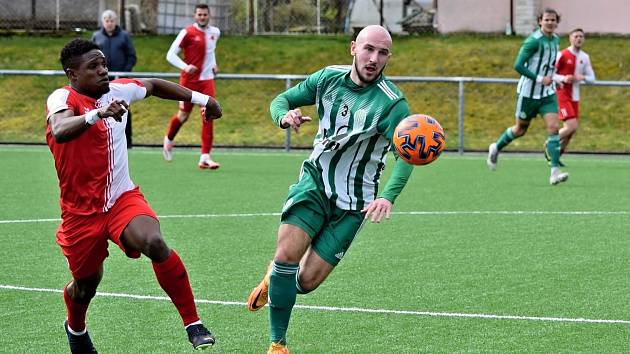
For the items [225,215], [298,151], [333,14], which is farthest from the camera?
[333,14]

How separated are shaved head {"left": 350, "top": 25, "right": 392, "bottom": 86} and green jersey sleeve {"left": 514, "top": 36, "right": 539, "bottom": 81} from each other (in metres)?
8.53

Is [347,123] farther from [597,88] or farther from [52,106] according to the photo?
[597,88]

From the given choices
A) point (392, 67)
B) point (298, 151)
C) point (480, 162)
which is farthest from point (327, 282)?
point (392, 67)

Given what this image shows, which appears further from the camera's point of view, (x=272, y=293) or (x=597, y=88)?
(x=597, y=88)

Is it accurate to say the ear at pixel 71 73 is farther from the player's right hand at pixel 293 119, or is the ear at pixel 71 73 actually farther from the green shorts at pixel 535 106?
the green shorts at pixel 535 106

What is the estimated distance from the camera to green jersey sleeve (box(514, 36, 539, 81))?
596 inches

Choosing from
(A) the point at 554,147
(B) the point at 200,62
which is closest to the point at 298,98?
(A) the point at 554,147

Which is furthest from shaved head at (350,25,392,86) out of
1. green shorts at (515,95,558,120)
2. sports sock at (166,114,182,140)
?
sports sock at (166,114,182,140)

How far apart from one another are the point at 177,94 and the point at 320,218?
1.08 metres

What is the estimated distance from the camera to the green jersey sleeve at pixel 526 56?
596 inches

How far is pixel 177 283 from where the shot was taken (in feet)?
21.4

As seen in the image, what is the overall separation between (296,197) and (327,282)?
81.6 inches

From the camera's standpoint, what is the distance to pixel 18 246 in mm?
10359

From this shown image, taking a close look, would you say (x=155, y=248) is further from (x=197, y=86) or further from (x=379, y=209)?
(x=197, y=86)
